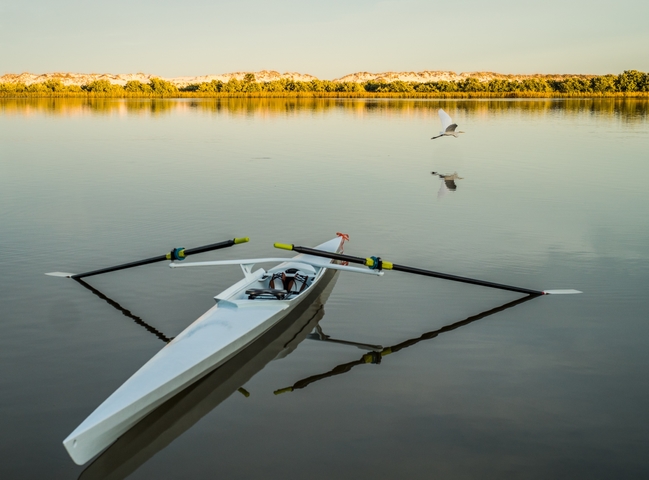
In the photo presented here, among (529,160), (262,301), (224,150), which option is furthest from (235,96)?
(262,301)

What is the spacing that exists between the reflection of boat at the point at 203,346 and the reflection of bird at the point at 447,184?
49.9ft

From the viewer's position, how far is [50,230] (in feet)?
66.8

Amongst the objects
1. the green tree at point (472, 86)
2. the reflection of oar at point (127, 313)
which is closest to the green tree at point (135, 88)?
the green tree at point (472, 86)

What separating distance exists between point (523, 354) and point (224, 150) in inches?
1386

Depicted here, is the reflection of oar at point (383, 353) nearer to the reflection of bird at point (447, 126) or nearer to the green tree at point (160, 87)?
the reflection of bird at point (447, 126)

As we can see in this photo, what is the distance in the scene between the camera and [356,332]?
12.4 meters

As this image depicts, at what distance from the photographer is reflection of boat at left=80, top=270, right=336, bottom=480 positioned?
A: 828cm

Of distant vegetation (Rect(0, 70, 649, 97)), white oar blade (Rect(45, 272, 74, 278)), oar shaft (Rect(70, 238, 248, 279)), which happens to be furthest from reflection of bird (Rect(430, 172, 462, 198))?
distant vegetation (Rect(0, 70, 649, 97))

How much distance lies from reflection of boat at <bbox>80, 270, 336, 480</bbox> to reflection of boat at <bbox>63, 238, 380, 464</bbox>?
0.21 metres

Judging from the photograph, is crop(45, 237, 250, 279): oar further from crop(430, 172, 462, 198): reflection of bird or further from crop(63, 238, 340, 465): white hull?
crop(430, 172, 462, 198): reflection of bird

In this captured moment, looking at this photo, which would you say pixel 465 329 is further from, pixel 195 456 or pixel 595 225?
pixel 595 225

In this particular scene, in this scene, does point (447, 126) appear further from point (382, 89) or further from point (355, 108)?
point (382, 89)

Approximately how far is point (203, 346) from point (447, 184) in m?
22.5

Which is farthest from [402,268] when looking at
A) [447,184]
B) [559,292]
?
[447,184]
